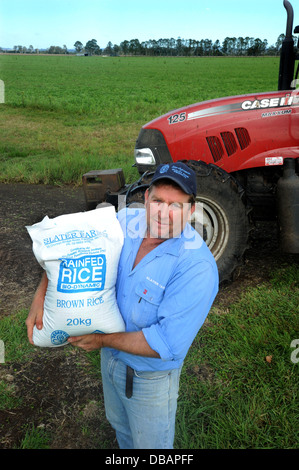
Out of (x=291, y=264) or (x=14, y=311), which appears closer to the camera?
(x=14, y=311)

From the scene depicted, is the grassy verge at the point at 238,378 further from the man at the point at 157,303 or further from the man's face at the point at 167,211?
the man's face at the point at 167,211

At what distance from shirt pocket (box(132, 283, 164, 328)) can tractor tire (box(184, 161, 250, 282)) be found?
6.64 ft

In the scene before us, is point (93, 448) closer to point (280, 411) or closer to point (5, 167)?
point (280, 411)

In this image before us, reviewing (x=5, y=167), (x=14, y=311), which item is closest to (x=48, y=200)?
(x=5, y=167)

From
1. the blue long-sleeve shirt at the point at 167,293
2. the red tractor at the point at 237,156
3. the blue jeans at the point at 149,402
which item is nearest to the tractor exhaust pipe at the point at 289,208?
the red tractor at the point at 237,156

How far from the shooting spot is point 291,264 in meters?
4.43

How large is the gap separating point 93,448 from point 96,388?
466 mm

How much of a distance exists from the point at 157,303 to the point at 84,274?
33cm

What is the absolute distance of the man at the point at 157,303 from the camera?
1.61m

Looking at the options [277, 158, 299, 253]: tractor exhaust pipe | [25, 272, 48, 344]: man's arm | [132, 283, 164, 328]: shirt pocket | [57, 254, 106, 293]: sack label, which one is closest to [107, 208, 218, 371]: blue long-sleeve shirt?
[132, 283, 164, 328]: shirt pocket

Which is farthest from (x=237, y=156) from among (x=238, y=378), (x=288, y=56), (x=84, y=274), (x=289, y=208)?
(x=84, y=274)

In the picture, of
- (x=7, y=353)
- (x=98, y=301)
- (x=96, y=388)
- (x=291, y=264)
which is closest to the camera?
(x=98, y=301)

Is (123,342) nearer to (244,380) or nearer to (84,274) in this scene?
(84,274)

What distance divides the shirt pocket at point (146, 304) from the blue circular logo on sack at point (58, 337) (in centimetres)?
32
